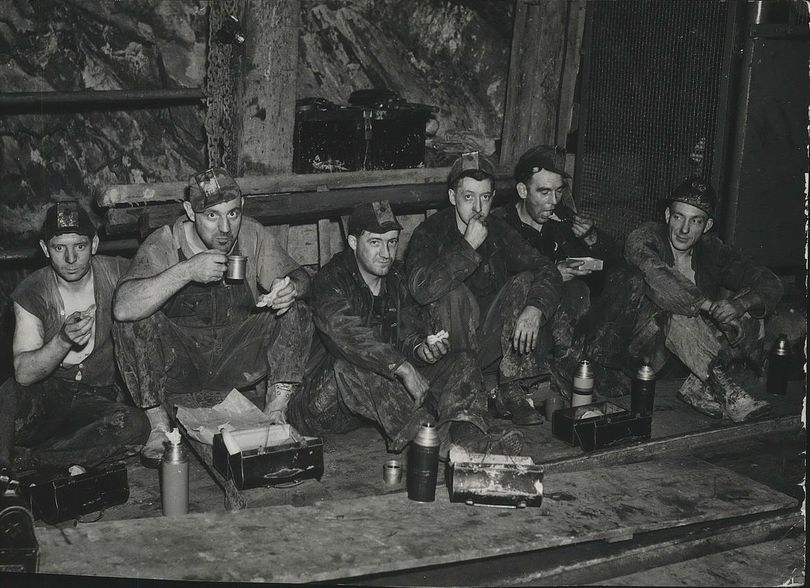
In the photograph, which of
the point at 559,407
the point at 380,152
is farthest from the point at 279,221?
the point at 559,407

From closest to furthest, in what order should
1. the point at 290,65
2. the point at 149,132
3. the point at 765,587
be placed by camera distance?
the point at 765,587 → the point at 290,65 → the point at 149,132

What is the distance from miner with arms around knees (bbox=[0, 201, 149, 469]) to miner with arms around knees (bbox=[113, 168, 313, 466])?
235mm

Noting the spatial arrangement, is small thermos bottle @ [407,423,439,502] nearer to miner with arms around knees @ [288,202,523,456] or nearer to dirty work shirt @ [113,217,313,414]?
miner with arms around knees @ [288,202,523,456]

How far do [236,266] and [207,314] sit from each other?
2.23ft

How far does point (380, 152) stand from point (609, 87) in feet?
6.98

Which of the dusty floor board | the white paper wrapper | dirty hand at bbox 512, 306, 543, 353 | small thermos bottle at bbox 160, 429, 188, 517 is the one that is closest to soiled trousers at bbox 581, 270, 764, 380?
dirty hand at bbox 512, 306, 543, 353

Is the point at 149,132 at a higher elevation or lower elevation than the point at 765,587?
higher

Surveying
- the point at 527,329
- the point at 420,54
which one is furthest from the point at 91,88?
the point at 527,329

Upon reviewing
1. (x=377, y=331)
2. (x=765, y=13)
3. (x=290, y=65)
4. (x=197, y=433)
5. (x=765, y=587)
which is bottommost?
(x=765, y=587)

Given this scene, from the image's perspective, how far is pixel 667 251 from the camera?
627 centimetres

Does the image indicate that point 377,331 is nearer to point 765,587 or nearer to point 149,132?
point 765,587

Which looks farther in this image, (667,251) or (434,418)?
(667,251)

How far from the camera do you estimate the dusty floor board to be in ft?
12.2

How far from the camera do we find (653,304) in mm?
6117
